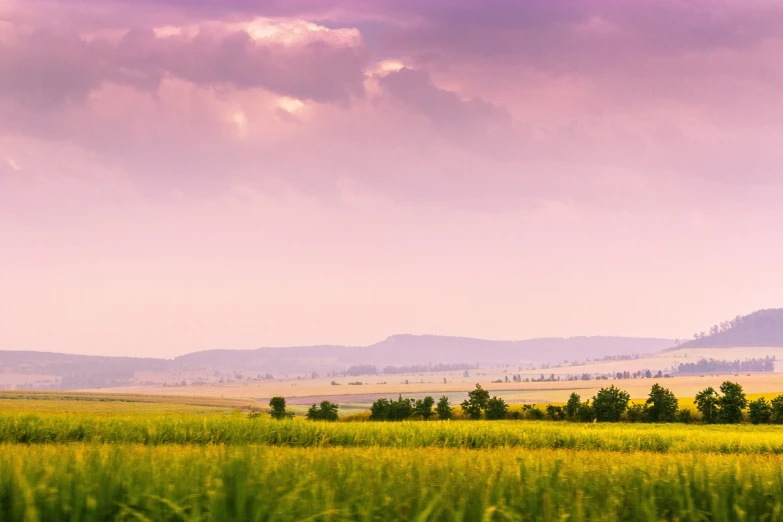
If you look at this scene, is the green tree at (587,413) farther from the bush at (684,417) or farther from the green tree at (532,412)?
the bush at (684,417)

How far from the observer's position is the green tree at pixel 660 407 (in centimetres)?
3394

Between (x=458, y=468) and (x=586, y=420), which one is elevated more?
(x=458, y=468)

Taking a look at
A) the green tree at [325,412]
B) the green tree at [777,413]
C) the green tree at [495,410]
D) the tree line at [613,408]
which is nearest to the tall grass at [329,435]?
the green tree at [325,412]

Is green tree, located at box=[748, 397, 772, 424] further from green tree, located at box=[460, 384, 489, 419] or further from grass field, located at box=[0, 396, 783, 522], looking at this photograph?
grass field, located at box=[0, 396, 783, 522]

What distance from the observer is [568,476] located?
21.7 ft

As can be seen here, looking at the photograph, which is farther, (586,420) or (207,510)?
(586,420)

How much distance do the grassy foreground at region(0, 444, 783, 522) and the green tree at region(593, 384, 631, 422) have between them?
2762 cm

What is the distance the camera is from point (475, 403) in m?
33.9

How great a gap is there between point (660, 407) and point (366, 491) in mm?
31754

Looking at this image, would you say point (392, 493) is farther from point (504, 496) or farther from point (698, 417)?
point (698, 417)

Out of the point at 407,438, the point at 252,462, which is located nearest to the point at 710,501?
the point at 252,462

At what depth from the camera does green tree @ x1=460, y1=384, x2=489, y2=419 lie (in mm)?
33562

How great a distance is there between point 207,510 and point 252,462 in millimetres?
1214

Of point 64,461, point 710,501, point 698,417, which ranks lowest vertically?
point 698,417
